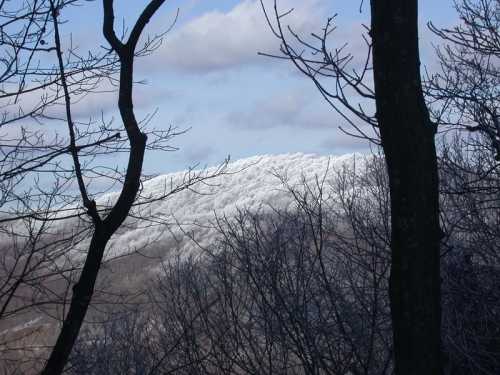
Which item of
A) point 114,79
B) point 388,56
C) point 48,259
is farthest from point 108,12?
point 388,56

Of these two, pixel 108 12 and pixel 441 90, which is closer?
pixel 108 12

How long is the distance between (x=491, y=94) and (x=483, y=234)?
8.03 feet

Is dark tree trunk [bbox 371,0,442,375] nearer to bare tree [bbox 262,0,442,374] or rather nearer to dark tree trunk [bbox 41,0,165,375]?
bare tree [bbox 262,0,442,374]

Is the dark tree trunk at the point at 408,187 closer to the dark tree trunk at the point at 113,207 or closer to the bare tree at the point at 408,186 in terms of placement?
the bare tree at the point at 408,186

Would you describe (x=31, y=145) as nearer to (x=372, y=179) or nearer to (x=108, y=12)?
(x=108, y=12)

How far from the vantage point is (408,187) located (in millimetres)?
4211

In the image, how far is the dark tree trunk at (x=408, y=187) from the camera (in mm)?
4137

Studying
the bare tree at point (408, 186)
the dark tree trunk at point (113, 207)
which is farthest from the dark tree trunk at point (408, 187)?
the dark tree trunk at point (113, 207)

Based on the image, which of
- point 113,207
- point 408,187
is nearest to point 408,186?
point 408,187

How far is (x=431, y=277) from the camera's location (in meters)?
4.17

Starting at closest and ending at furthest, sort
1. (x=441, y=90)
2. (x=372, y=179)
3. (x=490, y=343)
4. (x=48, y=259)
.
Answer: (x=48, y=259), (x=441, y=90), (x=490, y=343), (x=372, y=179)

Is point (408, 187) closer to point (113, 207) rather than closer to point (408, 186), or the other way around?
point (408, 186)

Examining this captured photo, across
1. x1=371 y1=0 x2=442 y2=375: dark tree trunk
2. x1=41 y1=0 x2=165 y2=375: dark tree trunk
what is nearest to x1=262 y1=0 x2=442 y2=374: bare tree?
x1=371 y1=0 x2=442 y2=375: dark tree trunk

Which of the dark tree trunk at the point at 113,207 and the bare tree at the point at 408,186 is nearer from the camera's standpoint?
the bare tree at the point at 408,186
